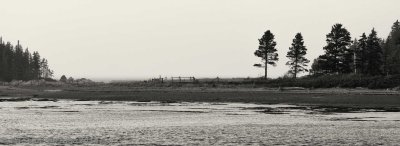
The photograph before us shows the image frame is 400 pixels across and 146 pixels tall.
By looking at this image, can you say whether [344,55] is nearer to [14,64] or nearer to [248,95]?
[248,95]

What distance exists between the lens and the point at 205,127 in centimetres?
4291

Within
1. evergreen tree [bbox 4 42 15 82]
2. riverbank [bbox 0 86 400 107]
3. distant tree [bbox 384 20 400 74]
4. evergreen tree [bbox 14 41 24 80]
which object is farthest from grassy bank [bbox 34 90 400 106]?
evergreen tree [bbox 14 41 24 80]

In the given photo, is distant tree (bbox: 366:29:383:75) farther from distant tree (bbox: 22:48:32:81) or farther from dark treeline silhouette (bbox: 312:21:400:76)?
distant tree (bbox: 22:48:32:81)

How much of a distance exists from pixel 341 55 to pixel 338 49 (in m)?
1.47

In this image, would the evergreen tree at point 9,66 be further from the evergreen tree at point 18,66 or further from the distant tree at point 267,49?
the distant tree at point 267,49

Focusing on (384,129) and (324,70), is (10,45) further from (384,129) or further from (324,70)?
(384,129)

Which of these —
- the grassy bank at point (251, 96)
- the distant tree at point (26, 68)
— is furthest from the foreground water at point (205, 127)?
the distant tree at point (26, 68)

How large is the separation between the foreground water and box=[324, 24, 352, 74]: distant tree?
4479 centimetres

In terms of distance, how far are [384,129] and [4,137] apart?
25097 mm

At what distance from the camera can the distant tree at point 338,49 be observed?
4060 inches

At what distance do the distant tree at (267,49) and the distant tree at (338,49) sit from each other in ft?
34.8

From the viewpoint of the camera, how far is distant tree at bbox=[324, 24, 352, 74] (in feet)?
338

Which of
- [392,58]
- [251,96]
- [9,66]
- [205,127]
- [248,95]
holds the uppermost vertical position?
[9,66]

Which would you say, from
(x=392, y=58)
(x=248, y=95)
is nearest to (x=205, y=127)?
(x=248, y=95)
